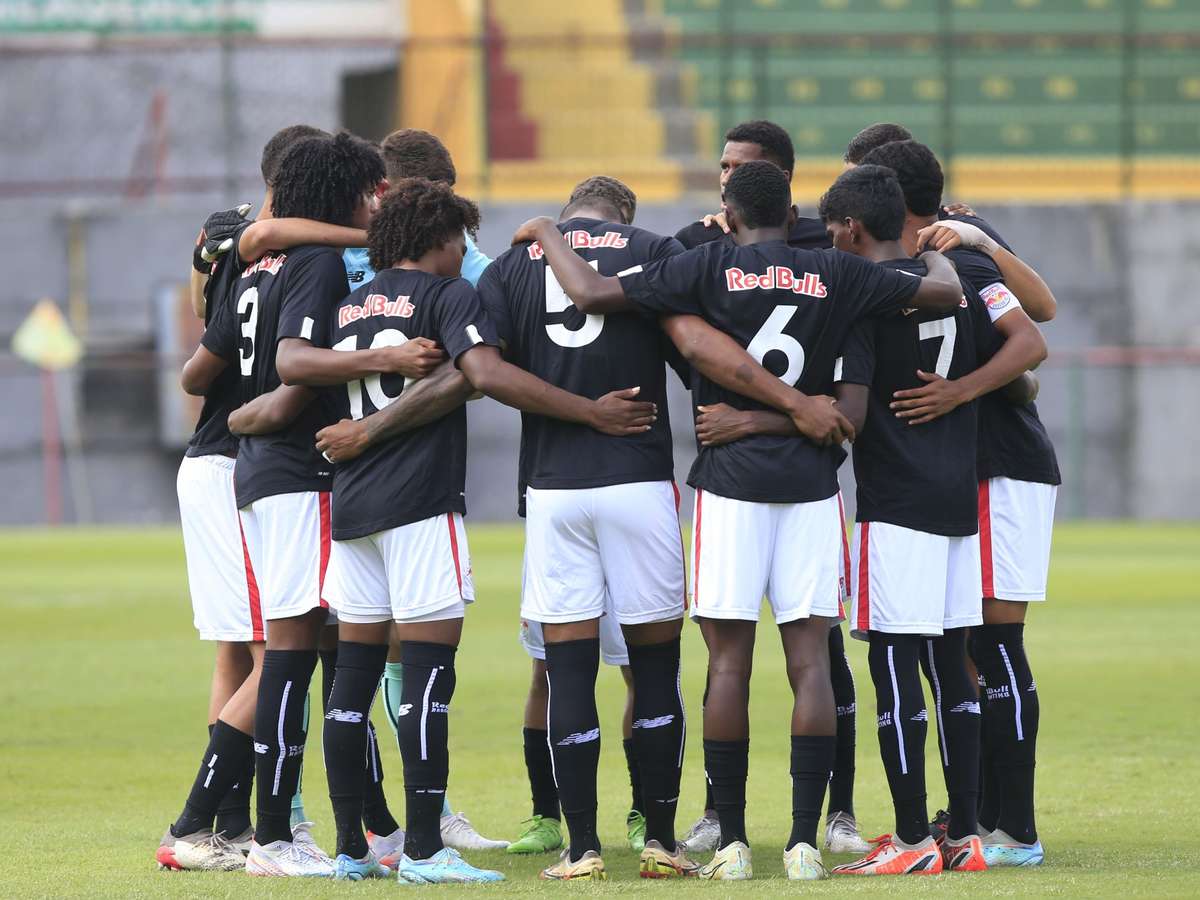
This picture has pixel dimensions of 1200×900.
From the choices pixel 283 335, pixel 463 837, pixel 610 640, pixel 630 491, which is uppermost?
pixel 283 335

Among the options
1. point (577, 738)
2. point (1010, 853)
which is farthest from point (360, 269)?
point (1010, 853)

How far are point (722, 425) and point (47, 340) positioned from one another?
20.9 metres

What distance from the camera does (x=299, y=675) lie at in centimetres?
580

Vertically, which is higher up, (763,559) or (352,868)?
(763,559)

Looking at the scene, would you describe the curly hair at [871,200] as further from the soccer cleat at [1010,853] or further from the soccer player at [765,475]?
the soccer cleat at [1010,853]

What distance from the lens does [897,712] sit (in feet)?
18.5

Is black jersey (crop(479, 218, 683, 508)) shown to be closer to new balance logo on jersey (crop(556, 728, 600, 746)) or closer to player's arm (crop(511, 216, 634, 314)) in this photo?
player's arm (crop(511, 216, 634, 314))

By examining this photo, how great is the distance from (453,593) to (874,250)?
69.9 inches

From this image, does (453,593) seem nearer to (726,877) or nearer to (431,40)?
(726,877)

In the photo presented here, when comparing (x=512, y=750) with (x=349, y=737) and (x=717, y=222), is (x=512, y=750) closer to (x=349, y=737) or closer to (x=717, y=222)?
(x=349, y=737)

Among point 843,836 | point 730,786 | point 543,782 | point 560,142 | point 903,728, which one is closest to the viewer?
point 730,786

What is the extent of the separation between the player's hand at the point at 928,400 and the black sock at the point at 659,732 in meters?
1.05

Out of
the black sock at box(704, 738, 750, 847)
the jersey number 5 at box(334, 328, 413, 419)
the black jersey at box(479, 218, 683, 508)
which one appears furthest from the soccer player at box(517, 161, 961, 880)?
the jersey number 5 at box(334, 328, 413, 419)

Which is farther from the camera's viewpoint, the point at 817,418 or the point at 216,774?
the point at 216,774
